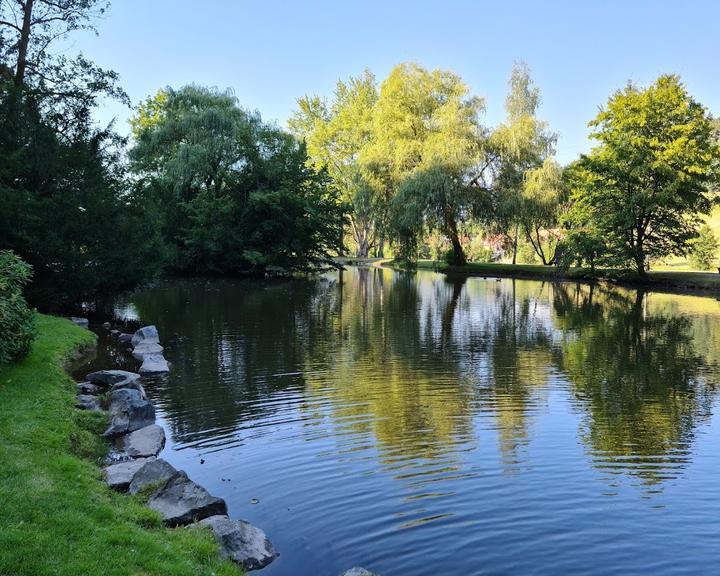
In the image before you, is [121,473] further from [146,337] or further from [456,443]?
[146,337]

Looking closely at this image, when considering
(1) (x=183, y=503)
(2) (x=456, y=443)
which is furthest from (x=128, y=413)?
(2) (x=456, y=443)

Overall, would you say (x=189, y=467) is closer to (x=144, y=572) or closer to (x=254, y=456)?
(x=254, y=456)

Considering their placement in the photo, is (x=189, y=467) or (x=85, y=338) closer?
(x=189, y=467)

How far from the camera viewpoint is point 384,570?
5199 millimetres

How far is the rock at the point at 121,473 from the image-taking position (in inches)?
252

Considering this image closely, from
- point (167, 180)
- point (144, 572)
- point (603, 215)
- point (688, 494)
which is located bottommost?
point (688, 494)

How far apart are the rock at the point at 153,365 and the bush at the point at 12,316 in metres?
2.71

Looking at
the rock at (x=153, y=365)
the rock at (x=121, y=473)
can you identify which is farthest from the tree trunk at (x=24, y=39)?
the rock at (x=121, y=473)

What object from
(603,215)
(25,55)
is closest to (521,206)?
(603,215)

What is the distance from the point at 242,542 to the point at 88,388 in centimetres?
660

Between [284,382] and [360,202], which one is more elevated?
[360,202]

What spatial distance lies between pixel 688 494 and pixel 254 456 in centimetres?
536

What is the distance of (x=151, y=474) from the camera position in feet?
21.0

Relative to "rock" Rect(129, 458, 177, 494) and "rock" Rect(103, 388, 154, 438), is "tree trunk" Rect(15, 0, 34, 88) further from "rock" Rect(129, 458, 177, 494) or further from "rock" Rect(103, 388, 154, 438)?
"rock" Rect(129, 458, 177, 494)
